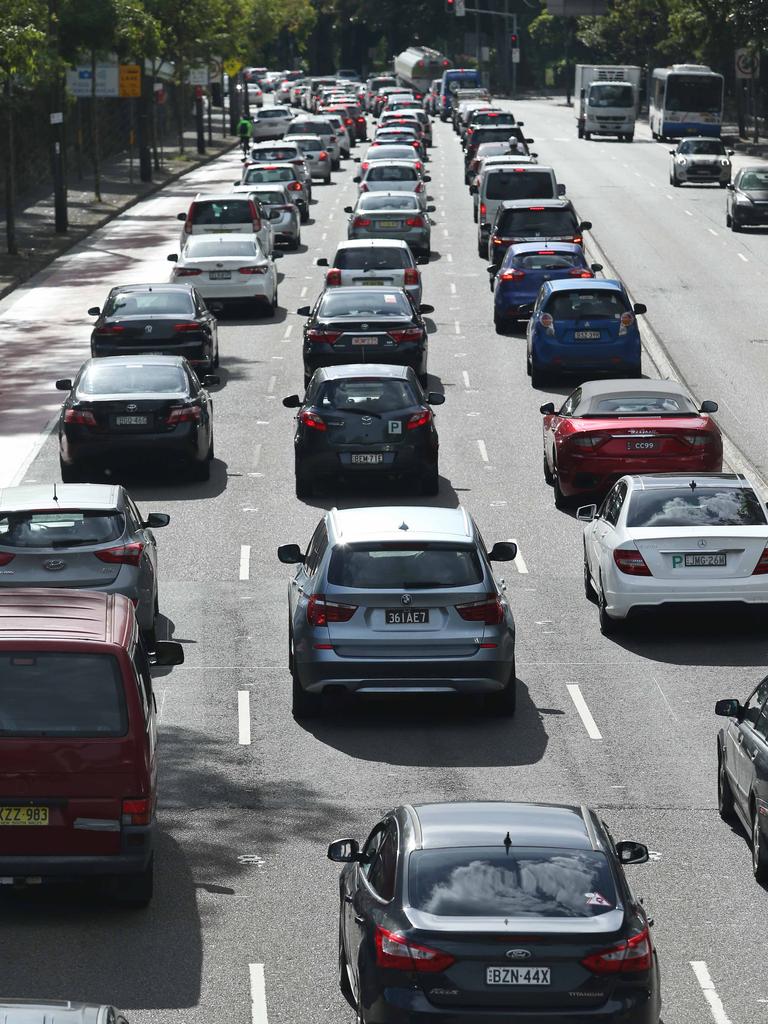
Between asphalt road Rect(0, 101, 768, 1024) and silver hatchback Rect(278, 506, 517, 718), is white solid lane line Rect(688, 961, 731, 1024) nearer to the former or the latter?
asphalt road Rect(0, 101, 768, 1024)

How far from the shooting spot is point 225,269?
38.4 m

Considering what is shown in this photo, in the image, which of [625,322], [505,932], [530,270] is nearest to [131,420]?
[625,322]

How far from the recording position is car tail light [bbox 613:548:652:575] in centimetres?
1794

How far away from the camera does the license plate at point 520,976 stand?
8.19 m

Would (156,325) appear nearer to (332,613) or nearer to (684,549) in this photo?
(684,549)

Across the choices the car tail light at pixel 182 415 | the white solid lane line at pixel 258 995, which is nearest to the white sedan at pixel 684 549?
the car tail light at pixel 182 415

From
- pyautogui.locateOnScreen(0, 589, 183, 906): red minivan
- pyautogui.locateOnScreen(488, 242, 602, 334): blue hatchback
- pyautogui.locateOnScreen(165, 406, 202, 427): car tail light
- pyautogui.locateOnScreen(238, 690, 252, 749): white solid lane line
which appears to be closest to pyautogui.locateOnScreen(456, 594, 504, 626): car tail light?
pyautogui.locateOnScreen(238, 690, 252, 749): white solid lane line

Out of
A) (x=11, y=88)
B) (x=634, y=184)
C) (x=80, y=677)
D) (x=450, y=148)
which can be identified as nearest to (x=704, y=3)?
(x=450, y=148)

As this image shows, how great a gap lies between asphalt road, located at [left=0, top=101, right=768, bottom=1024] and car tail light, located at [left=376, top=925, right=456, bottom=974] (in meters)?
1.52

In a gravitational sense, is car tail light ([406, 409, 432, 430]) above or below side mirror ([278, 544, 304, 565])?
below

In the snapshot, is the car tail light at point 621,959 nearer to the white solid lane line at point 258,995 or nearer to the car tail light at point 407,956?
the car tail light at point 407,956

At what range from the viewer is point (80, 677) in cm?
1080

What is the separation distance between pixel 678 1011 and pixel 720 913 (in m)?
1.58

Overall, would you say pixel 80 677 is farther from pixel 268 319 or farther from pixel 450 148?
pixel 450 148
